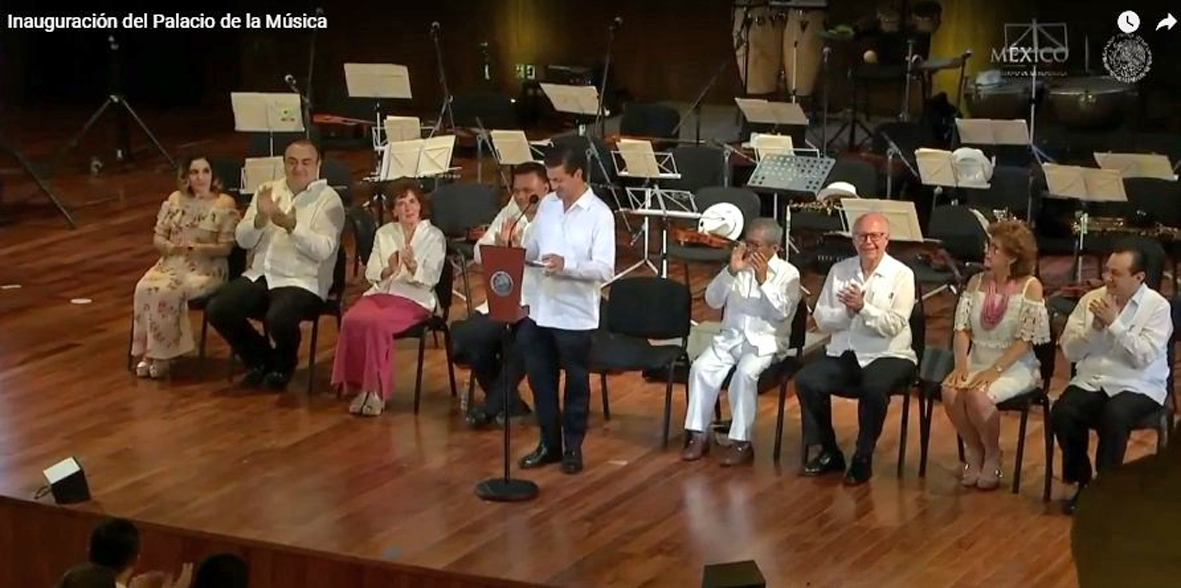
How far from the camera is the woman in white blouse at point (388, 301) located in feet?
21.2

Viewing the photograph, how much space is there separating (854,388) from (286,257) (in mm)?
2612

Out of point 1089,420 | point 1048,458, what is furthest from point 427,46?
point 1089,420

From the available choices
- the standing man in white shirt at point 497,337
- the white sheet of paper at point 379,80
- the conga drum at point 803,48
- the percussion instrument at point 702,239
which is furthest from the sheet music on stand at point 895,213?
the conga drum at point 803,48

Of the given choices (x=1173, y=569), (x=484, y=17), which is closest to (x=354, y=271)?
(x=484, y=17)

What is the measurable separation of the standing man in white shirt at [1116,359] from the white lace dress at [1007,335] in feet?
0.44

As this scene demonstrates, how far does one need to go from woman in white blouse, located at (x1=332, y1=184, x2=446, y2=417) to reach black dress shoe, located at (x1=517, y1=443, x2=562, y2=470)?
88 centimetres

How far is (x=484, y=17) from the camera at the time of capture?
14.9 metres

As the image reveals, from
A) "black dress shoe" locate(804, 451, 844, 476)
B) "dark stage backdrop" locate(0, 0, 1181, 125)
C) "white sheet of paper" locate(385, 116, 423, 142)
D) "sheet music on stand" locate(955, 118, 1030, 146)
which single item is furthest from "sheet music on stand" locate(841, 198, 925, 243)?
"dark stage backdrop" locate(0, 0, 1181, 125)

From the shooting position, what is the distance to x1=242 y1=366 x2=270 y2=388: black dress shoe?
6.95 metres

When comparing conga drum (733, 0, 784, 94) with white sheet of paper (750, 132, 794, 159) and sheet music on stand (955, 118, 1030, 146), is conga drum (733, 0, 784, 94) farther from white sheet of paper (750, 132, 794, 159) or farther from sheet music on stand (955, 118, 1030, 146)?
white sheet of paper (750, 132, 794, 159)

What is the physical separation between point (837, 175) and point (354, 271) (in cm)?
290

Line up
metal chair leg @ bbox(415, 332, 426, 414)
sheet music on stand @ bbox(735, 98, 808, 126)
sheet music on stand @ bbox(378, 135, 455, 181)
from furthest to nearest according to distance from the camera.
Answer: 1. sheet music on stand @ bbox(735, 98, 808, 126)
2. sheet music on stand @ bbox(378, 135, 455, 181)
3. metal chair leg @ bbox(415, 332, 426, 414)

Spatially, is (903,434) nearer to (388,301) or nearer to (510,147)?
(388,301)

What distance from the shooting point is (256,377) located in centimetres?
695
